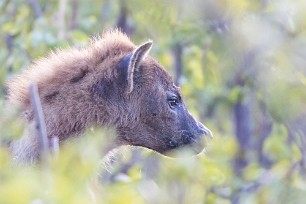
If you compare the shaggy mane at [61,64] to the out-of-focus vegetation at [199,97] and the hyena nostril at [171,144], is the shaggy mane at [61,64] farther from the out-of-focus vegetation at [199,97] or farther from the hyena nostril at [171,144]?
the hyena nostril at [171,144]

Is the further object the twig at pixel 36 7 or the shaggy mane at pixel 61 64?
the twig at pixel 36 7

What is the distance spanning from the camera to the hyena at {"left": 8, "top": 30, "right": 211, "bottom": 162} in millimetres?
3854

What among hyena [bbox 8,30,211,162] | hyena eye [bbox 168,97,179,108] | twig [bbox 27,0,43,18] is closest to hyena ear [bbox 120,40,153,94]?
hyena [bbox 8,30,211,162]

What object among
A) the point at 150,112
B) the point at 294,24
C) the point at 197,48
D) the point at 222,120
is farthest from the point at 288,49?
the point at 222,120

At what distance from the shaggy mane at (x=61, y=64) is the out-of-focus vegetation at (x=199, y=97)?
0.19m

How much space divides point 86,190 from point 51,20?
482 cm

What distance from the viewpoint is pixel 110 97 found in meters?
4.14

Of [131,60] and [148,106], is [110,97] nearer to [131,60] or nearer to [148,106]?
[131,60]

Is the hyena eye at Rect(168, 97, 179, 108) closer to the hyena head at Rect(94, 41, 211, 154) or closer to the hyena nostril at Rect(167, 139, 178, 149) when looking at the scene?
the hyena head at Rect(94, 41, 211, 154)

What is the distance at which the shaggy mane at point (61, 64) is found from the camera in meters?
3.96

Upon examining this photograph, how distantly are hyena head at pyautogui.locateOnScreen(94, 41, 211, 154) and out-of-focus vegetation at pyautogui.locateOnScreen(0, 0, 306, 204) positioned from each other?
13 cm

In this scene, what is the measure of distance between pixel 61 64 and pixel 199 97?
10.0 feet

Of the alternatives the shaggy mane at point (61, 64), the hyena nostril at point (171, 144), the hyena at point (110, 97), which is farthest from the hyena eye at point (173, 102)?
the shaggy mane at point (61, 64)

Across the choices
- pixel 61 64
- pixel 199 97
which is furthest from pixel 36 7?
pixel 61 64
